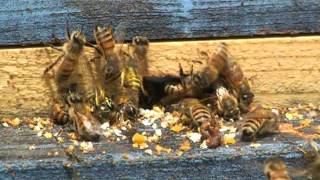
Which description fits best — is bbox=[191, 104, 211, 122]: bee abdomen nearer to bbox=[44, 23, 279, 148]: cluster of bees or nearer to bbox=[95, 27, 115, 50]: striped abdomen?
bbox=[44, 23, 279, 148]: cluster of bees

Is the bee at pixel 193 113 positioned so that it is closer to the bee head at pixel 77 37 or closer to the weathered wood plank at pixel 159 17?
the weathered wood plank at pixel 159 17

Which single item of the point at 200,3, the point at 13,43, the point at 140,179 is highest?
the point at 200,3

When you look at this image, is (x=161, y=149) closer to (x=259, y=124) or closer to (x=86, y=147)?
(x=86, y=147)

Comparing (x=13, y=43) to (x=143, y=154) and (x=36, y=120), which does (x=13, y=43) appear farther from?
(x=143, y=154)

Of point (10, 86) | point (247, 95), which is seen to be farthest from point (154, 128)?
point (10, 86)

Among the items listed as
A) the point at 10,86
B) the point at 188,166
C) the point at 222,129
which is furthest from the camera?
the point at 10,86

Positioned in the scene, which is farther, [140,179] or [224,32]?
[224,32]

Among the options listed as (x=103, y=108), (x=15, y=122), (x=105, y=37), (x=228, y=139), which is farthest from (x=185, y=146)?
(x=15, y=122)

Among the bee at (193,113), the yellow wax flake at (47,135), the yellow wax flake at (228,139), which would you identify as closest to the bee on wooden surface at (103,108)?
the yellow wax flake at (47,135)
